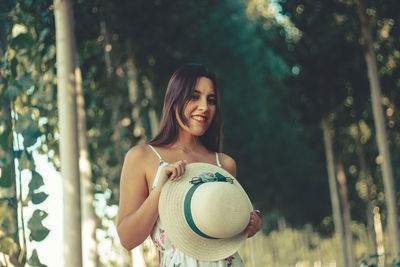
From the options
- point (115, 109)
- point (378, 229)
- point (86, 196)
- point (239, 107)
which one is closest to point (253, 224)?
point (86, 196)

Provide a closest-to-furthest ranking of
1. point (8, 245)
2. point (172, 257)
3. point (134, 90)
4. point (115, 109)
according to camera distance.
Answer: point (172, 257) < point (8, 245) < point (115, 109) < point (134, 90)

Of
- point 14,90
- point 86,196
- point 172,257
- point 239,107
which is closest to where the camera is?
point 172,257

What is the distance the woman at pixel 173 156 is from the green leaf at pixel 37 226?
0.71 m

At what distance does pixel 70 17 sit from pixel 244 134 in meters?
9.16

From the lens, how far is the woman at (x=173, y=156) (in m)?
2.16

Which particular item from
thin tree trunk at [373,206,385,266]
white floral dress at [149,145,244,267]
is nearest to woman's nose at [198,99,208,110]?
white floral dress at [149,145,244,267]

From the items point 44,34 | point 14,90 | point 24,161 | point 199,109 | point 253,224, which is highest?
point 44,34

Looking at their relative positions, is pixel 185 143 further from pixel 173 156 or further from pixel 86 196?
pixel 86 196

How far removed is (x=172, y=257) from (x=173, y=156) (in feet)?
1.49

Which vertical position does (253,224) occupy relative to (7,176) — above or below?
below

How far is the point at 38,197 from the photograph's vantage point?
2.77m

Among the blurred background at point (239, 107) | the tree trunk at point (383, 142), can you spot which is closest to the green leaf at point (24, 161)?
the blurred background at point (239, 107)

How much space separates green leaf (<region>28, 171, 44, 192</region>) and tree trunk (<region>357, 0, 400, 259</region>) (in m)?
3.82

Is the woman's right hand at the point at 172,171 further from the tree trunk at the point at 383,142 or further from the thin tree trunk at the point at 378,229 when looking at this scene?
the thin tree trunk at the point at 378,229
